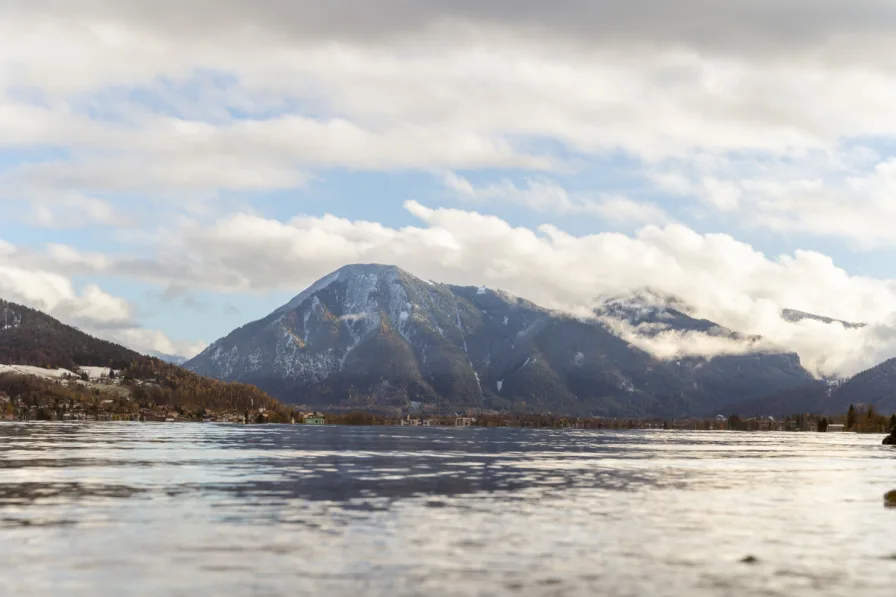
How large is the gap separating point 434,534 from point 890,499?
166ft

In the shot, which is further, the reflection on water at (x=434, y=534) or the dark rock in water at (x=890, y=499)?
the dark rock in water at (x=890, y=499)

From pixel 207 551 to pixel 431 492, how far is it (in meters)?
40.9

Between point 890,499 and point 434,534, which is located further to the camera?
point 890,499

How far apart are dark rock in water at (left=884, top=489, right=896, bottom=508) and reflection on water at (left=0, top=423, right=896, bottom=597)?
1183 mm

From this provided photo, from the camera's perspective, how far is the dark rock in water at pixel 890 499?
295ft

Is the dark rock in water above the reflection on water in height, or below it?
above

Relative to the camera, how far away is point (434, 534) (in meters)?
66.2

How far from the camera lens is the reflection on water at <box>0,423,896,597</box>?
49812 millimetres

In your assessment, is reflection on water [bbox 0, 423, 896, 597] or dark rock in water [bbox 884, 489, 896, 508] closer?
reflection on water [bbox 0, 423, 896, 597]

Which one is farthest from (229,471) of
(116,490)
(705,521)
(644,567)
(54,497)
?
(644,567)

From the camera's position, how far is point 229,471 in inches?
4889

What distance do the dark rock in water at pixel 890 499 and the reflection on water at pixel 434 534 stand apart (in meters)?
1.18

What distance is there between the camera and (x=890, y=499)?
94.5 meters

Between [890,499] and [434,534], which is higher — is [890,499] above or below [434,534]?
above
